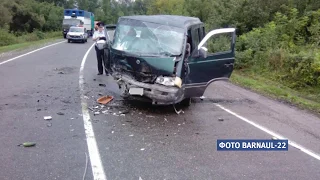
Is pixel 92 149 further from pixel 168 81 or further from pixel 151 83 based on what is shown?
pixel 168 81

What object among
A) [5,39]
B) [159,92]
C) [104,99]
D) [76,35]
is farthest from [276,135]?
[5,39]

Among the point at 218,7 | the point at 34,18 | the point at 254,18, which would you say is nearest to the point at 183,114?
the point at 254,18

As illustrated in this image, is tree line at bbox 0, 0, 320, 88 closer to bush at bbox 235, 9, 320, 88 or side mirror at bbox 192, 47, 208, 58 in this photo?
bush at bbox 235, 9, 320, 88

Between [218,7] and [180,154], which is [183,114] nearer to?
[180,154]

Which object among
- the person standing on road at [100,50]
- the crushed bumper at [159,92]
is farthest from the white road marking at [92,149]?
the person standing on road at [100,50]

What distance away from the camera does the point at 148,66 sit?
6848 mm

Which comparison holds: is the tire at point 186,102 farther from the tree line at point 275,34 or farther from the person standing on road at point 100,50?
the tree line at point 275,34

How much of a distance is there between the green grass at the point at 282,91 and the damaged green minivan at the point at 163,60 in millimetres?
2632

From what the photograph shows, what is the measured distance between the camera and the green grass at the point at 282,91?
9247 mm

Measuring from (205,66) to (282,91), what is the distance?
4159 mm

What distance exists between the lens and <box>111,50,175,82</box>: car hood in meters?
6.80

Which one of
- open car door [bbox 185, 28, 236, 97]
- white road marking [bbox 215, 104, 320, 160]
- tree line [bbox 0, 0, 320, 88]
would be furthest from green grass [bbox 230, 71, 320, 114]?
open car door [bbox 185, 28, 236, 97]

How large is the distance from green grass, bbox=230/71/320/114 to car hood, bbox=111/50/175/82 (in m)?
4.26

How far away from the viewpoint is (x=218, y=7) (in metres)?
24.1
